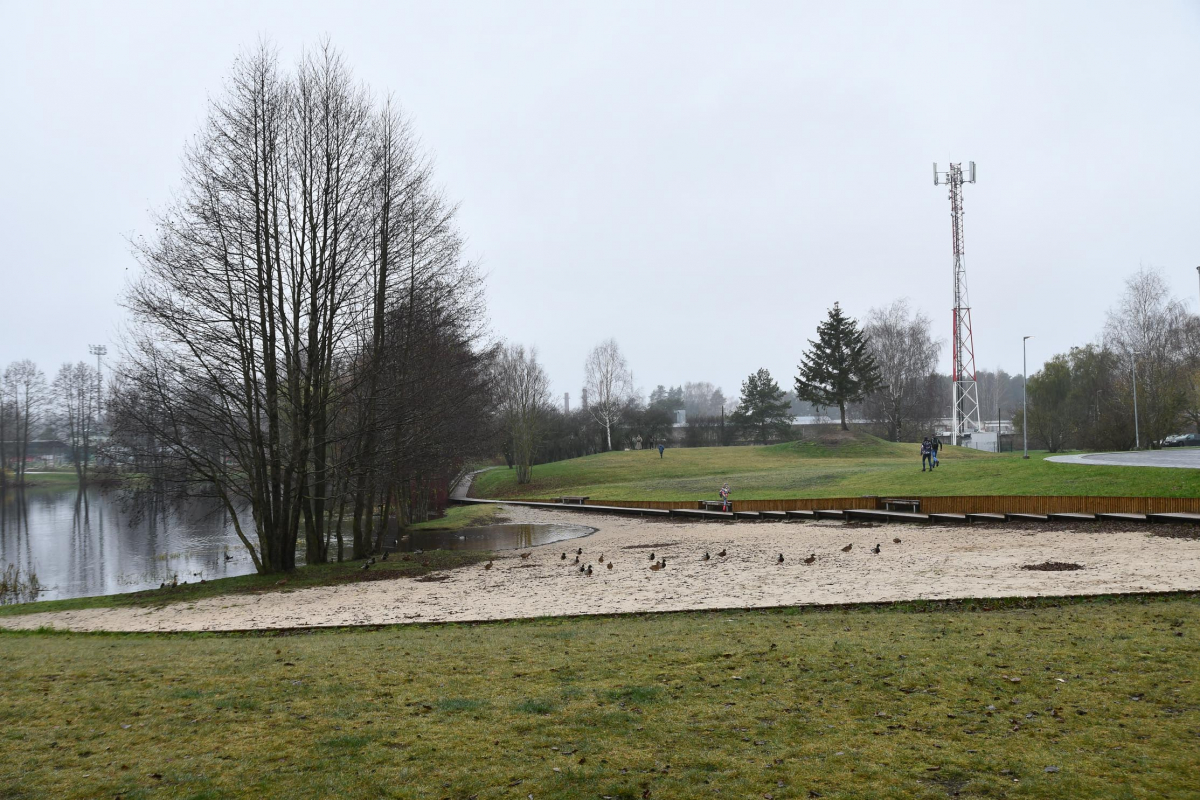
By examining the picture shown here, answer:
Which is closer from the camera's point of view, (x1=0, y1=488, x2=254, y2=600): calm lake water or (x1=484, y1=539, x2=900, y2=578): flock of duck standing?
(x1=484, y1=539, x2=900, y2=578): flock of duck standing

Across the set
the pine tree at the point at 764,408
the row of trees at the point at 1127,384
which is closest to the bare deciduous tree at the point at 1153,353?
the row of trees at the point at 1127,384

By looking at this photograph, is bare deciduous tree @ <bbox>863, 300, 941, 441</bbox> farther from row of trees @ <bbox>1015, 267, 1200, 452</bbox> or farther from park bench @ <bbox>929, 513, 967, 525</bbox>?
park bench @ <bbox>929, 513, 967, 525</bbox>

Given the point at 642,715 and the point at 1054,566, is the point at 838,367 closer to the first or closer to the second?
the point at 1054,566

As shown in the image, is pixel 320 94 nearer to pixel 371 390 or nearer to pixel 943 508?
pixel 371 390

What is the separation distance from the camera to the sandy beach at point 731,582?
12273 mm

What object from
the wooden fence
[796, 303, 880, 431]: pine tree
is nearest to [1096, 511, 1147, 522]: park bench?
the wooden fence

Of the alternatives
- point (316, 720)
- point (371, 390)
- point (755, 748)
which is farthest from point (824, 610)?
point (371, 390)

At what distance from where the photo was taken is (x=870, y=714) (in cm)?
609

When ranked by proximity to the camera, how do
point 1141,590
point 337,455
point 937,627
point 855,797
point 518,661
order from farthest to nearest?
point 337,455, point 1141,590, point 937,627, point 518,661, point 855,797

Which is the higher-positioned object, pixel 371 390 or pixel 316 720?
pixel 371 390

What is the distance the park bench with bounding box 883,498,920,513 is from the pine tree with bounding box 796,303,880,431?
35.7 meters

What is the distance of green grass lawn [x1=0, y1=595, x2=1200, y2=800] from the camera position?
488 centimetres

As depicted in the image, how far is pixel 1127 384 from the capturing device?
5381 centimetres

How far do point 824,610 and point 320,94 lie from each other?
18071mm
